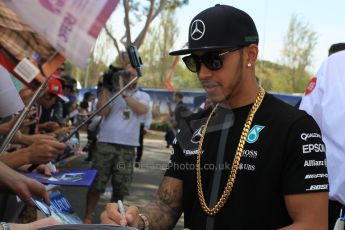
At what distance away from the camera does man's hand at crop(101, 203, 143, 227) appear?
1969 millimetres

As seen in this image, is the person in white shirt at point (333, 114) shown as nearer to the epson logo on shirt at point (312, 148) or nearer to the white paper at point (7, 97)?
the epson logo on shirt at point (312, 148)

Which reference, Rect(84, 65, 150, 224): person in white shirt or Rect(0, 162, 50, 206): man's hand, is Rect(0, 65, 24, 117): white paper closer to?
Rect(0, 162, 50, 206): man's hand

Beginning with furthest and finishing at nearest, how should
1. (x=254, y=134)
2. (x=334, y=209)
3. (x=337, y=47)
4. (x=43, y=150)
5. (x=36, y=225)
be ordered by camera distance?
(x=337, y=47)
(x=43, y=150)
(x=334, y=209)
(x=254, y=134)
(x=36, y=225)

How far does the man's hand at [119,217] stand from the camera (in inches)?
77.5

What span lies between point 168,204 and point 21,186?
0.83m

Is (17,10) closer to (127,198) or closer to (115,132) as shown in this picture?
(115,132)

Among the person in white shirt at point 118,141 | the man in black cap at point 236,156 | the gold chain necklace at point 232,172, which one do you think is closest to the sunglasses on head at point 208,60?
the man in black cap at point 236,156

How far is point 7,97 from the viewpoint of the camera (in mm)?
3146

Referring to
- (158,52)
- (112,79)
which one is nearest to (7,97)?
(112,79)

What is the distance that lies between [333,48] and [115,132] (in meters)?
3.17

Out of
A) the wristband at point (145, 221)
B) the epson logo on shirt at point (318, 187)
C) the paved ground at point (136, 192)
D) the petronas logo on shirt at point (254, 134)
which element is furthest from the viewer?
the paved ground at point (136, 192)

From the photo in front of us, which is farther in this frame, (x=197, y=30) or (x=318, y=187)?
(x=197, y=30)

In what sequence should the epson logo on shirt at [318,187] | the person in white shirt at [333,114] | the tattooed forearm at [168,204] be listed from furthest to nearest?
1. the person in white shirt at [333,114]
2. the tattooed forearm at [168,204]
3. the epson logo on shirt at [318,187]

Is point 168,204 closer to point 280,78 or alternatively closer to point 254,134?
point 254,134
